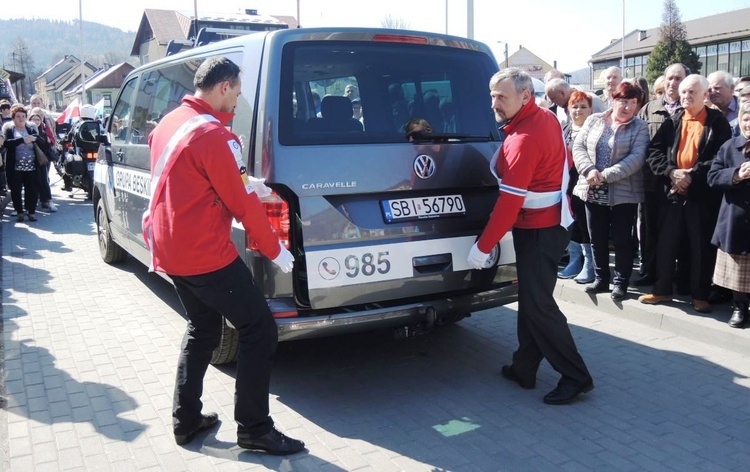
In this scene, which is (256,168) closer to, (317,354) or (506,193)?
(506,193)

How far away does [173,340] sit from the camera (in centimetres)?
540

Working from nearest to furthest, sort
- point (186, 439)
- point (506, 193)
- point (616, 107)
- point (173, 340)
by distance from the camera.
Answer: point (186, 439), point (506, 193), point (173, 340), point (616, 107)

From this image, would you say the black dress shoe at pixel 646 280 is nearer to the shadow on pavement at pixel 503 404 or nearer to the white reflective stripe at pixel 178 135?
the shadow on pavement at pixel 503 404

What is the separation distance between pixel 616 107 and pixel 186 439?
431 centimetres

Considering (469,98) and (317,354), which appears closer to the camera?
(469,98)

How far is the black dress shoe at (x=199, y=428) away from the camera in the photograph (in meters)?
3.66

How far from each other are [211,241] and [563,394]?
2.28m

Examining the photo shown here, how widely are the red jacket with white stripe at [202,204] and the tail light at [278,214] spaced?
1.07 feet

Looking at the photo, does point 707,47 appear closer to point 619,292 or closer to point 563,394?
point 619,292

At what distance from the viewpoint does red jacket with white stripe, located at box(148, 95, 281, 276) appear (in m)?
3.22

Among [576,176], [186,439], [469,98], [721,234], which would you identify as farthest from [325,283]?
[576,176]

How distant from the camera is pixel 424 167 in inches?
163

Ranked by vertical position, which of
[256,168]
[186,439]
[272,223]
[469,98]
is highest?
[469,98]

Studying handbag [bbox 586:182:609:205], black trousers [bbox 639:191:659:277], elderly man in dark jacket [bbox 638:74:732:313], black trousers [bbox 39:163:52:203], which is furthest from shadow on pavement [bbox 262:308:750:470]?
black trousers [bbox 39:163:52:203]
